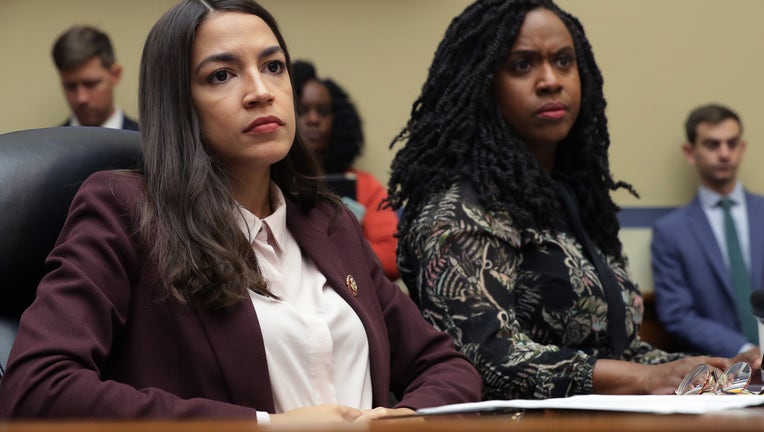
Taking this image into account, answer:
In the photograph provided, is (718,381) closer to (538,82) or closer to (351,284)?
(351,284)

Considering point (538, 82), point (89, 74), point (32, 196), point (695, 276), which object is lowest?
point (695, 276)

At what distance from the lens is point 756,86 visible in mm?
4172

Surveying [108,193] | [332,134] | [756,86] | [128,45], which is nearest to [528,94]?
[108,193]

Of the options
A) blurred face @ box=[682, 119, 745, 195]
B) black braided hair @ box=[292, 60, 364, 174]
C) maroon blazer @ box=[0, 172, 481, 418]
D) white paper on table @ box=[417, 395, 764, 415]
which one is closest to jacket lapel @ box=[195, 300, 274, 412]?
maroon blazer @ box=[0, 172, 481, 418]

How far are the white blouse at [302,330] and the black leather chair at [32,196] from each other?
25 centimetres

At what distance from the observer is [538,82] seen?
6.48 ft

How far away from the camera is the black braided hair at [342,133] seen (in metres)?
3.89

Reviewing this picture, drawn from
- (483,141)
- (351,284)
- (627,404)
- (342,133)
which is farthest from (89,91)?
(627,404)

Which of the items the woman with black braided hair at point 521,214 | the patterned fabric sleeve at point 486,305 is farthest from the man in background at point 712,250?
the patterned fabric sleeve at point 486,305

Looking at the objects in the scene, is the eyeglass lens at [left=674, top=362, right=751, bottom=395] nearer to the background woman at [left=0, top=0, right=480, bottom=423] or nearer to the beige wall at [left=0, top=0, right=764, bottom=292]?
the background woman at [left=0, top=0, right=480, bottom=423]

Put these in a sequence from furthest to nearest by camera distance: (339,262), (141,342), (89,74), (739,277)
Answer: (739,277) < (89,74) < (339,262) < (141,342)

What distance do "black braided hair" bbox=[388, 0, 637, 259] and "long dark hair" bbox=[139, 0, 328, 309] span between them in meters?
0.53

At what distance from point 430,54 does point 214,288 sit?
98.2 inches

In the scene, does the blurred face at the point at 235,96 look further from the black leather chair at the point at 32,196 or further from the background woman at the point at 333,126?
the background woman at the point at 333,126
